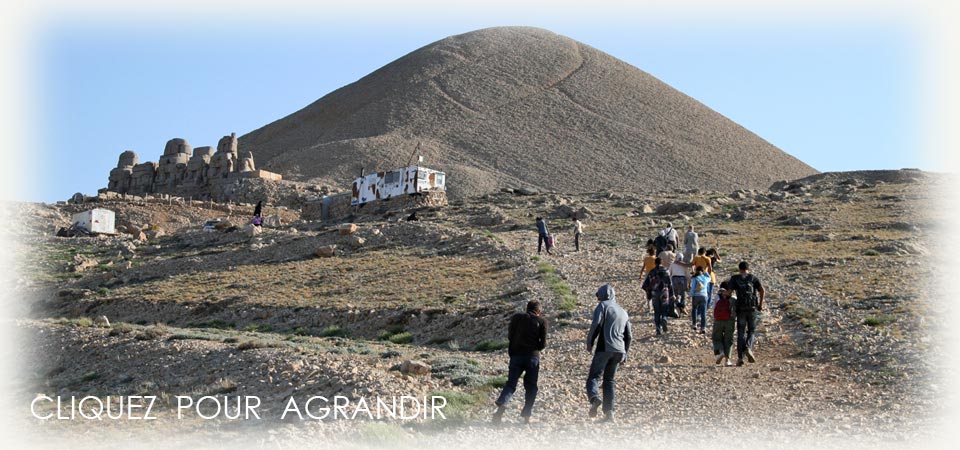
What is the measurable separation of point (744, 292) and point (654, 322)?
2979mm

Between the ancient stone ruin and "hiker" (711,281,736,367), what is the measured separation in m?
44.0

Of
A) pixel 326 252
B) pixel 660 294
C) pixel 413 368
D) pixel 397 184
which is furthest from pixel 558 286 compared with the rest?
pixel 397 184

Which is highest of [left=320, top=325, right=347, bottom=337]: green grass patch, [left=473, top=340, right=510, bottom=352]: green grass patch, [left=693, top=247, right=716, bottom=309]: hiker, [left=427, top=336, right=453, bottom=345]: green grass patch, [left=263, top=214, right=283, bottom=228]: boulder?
[left=263, top=214, right=283, bottom=228]: boulder

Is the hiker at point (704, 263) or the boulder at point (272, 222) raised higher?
the boulder at point (272, 222)

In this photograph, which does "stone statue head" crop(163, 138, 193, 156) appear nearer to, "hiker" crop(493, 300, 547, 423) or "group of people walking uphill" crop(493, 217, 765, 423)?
"group of people walking uphill" crop(493, 217, 765, 423)

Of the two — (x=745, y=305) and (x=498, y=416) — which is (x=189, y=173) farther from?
(x=498, y=416)

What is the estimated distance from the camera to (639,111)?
84.8 metres

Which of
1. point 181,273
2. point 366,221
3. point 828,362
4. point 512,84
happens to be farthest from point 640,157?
point 828,362

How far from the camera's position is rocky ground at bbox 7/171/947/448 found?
1016 centimetres

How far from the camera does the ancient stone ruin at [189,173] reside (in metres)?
56.8

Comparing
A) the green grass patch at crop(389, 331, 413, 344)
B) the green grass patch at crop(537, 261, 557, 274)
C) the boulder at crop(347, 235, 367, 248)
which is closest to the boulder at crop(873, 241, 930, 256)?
the green grass patch at crop(537, 261, 557, 274)

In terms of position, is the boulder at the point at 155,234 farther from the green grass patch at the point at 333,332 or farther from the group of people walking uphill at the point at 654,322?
the group of people walking uphill at the point at 654,322

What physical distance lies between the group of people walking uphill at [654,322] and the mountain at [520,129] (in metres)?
40.3

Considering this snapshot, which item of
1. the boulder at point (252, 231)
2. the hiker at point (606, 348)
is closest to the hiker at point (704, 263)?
Answer: the hiker at point (606, 348)
